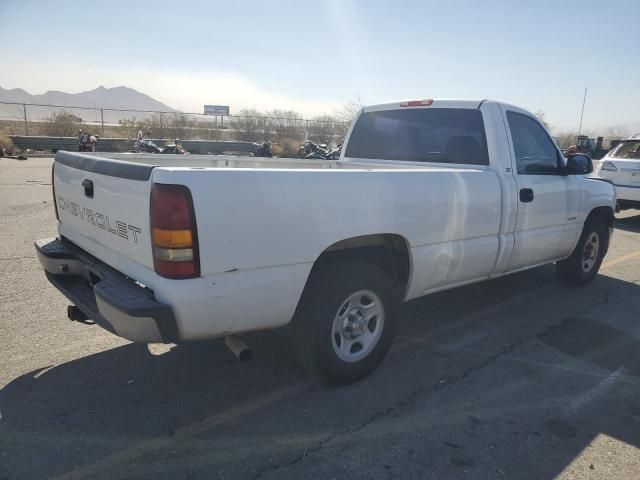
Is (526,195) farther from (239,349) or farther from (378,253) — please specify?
(239,349)

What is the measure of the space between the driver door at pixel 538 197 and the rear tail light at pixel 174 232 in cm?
309

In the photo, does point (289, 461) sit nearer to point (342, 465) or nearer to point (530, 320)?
point (342, 465)

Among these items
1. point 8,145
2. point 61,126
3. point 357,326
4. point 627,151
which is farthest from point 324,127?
point 357,326

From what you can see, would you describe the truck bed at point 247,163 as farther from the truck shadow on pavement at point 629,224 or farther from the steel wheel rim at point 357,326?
the truck shadow on pavement at point 629,224

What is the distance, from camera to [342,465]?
260 cm

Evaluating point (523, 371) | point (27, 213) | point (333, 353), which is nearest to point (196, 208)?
point (333, 353)

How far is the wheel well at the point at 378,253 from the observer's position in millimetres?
3199

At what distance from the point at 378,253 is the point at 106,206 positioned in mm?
1849

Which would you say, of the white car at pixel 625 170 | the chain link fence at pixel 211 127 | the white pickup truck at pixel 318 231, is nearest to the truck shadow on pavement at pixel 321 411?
the white pickup truck at pixel 318 231

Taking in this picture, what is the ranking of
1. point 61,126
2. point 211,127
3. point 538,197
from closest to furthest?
point 538,197
point 61,126
point 211,127

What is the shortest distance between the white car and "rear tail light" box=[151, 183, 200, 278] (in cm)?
1056

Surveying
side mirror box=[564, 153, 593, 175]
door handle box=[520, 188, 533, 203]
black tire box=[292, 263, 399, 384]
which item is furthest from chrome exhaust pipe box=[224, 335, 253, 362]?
side mirror box=[564, 153, 593, 175]

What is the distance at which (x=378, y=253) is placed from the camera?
3549 mm

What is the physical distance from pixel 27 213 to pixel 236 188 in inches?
320
